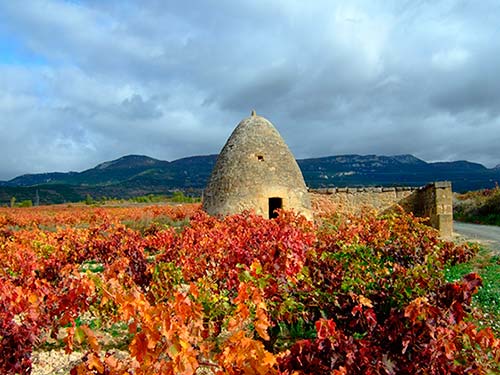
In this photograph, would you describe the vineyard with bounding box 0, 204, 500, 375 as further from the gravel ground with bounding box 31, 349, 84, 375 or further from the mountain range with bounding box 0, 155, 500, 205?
the mountain range with bounding box 0, 155, 500, 205

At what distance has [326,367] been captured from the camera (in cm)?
268

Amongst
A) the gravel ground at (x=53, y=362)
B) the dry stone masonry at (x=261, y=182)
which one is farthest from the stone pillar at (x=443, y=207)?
the gravel ground at (x=53, y=362)

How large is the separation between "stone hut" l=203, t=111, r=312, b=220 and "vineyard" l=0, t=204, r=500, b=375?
180 inches

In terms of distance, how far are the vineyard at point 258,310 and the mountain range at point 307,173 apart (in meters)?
89.8

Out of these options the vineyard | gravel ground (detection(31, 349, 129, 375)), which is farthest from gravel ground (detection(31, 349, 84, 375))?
the vineyard

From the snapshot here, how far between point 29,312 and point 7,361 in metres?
0.52

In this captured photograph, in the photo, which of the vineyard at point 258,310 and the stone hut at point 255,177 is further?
the stone hut at point 255,177

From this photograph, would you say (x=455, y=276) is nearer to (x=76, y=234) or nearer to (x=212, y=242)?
(x=212, y=242)

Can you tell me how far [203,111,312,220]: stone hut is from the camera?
1356cm

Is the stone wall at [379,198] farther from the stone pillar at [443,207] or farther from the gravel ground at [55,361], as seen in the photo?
the gravel ground at [55,361]

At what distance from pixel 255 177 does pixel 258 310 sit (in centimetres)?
1103

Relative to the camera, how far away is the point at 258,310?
106 inches

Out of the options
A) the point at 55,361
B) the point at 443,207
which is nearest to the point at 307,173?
the point at 443,207

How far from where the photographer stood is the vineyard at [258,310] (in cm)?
258
